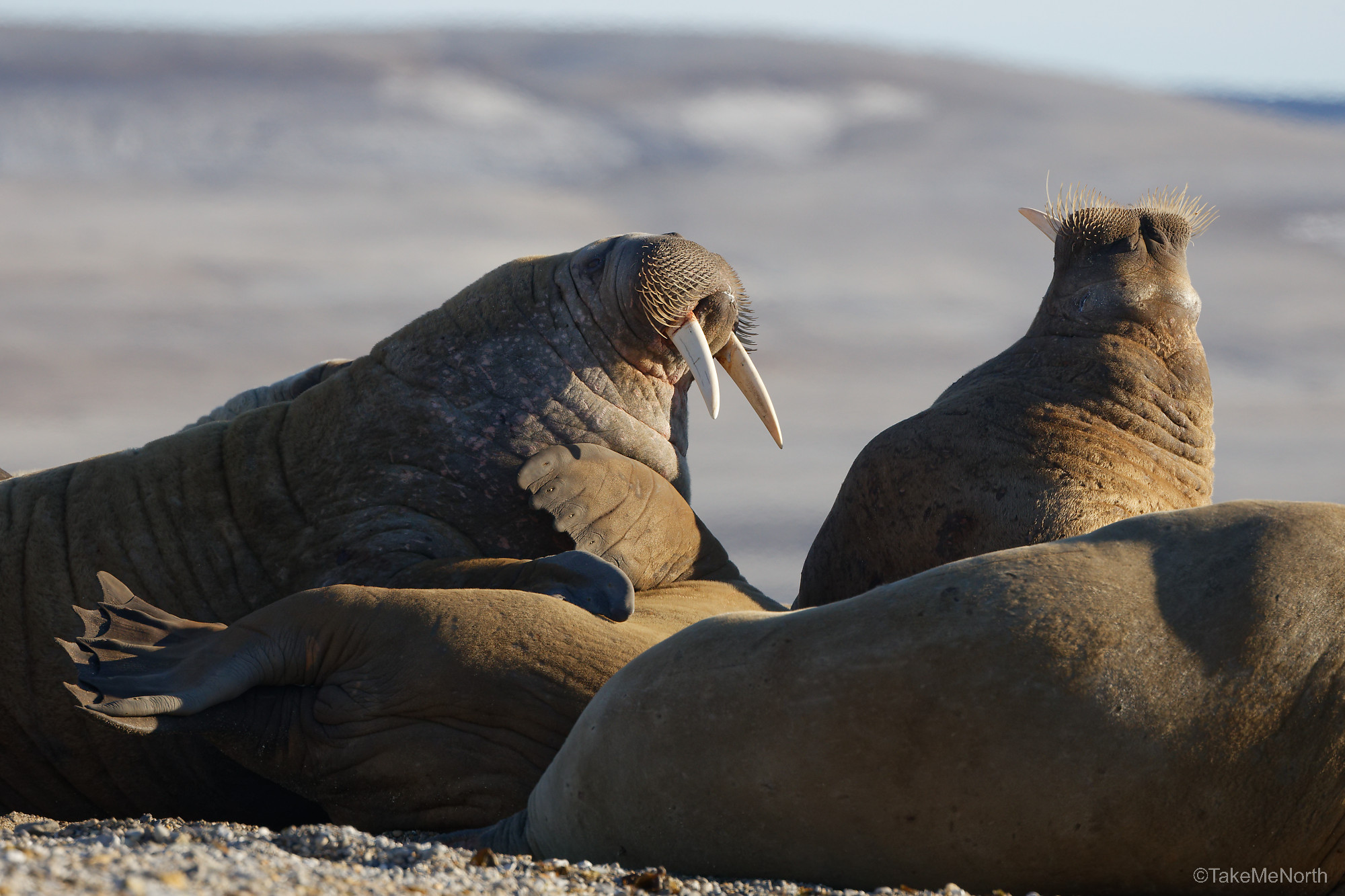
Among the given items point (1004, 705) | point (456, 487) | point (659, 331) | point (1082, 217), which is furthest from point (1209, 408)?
point (1004, 705)

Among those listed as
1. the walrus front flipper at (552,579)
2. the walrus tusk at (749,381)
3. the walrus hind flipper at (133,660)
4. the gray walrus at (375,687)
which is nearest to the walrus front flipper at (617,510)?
the walrus front flipper at (552,579)

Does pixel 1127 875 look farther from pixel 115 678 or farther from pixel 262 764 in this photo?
pixel 115 678

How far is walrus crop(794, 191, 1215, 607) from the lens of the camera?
20.2 feet

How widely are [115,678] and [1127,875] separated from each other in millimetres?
3141

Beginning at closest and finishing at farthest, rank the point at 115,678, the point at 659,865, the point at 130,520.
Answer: the point at 659,865 < the point at 115,678 < the point at 130,520

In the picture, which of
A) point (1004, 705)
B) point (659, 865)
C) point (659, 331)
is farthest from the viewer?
point (659, 331)

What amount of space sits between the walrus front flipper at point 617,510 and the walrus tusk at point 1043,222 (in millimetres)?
2605

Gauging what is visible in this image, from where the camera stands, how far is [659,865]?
3.42 meters

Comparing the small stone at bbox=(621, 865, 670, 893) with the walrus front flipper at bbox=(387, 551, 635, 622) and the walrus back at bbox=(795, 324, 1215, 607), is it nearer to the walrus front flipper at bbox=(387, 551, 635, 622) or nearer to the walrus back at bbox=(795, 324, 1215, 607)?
the walrus front flipper at bbox=(387, 551, 635, 622)

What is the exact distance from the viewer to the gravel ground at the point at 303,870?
7.87ft

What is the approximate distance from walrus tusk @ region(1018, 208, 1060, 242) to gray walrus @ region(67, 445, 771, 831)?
373 centimetres

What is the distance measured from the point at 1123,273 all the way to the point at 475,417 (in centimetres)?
333

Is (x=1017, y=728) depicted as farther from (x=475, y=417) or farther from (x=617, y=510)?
(x=475, y=417)

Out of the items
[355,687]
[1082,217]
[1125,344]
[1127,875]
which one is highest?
[1082,217]
